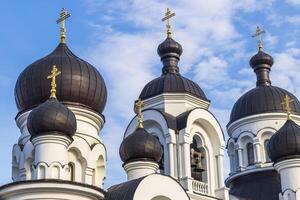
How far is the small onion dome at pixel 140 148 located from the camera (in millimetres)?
15562

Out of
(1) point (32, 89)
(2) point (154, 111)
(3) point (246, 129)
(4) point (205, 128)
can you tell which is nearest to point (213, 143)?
(4) point (205, 128)

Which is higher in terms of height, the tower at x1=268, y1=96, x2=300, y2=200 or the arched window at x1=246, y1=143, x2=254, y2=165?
the arched window at x1=246, y1=143, x2=254, y2=165

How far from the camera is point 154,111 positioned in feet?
59.0

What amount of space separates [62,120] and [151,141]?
263 centimetres

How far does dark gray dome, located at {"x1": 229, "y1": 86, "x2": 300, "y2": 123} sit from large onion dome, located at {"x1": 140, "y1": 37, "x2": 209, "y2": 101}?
3.01 meters

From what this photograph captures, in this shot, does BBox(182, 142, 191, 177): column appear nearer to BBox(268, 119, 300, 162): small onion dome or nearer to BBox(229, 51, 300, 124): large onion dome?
BBox(268, 119, 300, 162): small onion dome

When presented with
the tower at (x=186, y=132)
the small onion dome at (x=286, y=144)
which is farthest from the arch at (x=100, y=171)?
the small onion dome at (x=286, y=144)

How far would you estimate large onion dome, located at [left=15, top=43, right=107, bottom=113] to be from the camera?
15.5m

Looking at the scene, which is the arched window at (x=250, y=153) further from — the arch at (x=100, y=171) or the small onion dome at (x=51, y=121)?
the small onion dome at (x=51, y=121)

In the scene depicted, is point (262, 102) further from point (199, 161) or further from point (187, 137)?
point (187, 137)

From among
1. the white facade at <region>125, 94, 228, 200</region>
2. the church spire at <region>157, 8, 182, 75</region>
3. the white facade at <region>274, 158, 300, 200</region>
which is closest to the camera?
the white facade at <region>125, 94, 228, 200</region>

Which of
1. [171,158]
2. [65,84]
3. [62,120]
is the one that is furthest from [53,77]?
[171,158]

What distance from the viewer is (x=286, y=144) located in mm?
17953

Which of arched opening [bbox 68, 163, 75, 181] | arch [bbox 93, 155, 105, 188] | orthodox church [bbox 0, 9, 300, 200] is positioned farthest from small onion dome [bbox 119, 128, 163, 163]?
arched opening [bbox 68, 163, 75, 181]
